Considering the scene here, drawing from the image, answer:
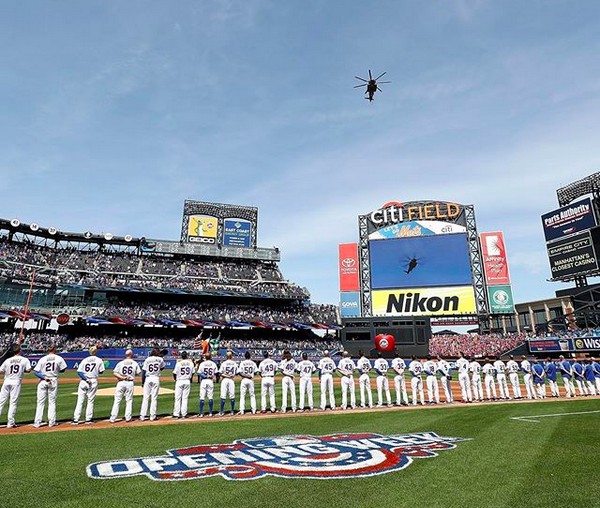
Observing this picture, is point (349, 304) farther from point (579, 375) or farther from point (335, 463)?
point (335, 463)

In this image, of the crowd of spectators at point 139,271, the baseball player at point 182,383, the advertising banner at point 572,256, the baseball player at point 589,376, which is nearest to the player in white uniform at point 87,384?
the baseball player at point 182,383

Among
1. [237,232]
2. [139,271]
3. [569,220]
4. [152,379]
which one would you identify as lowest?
[152,379]

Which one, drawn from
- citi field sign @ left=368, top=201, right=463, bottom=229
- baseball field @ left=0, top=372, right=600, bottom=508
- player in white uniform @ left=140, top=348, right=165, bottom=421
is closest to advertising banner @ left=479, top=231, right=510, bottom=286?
citi field sign @ left=368, top=201, right=463, bottom=229

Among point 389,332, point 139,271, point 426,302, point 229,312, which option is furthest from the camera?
point 139,271

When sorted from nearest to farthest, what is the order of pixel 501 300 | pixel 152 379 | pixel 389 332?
1. pixel 152 379
2. pixel 389 332
3. pixel 501 300

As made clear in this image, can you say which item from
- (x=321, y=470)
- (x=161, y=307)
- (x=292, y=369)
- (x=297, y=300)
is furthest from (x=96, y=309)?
(x=321, y=470)

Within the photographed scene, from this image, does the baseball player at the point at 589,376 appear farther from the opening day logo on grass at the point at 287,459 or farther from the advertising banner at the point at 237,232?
the advertising banner at the point at 237,232

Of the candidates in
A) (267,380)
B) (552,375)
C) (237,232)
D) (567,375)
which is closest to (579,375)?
(567,375)
